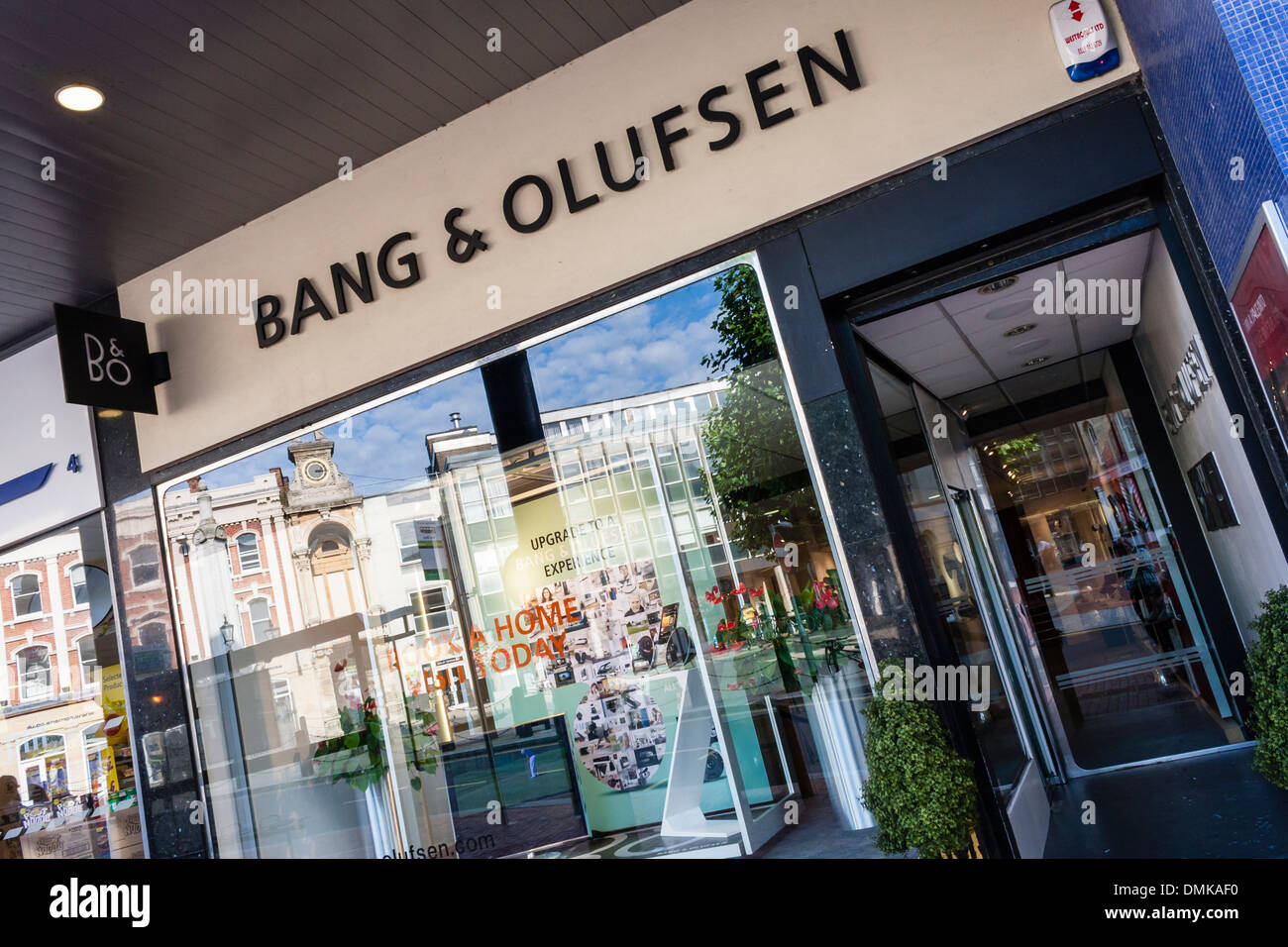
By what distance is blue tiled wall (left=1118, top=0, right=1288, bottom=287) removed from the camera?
2.39 metres

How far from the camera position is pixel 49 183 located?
4230 millimetres

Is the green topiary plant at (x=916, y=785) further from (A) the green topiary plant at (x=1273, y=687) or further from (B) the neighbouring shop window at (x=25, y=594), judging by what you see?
(B) the neighbouring shop window at (x=25, y=594)

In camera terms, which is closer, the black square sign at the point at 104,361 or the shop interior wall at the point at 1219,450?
the shop interior wall at the point at 1219,450

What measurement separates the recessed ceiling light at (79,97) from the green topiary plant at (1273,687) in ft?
16.1

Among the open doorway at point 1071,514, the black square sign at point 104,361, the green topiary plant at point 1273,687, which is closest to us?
the green topiary plant at point 1273,687

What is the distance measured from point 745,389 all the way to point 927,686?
140 cm

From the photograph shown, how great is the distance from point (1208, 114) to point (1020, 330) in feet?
8.31

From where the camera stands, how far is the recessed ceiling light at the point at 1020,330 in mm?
5066

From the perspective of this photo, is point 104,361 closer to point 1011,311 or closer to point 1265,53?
point 1011,311

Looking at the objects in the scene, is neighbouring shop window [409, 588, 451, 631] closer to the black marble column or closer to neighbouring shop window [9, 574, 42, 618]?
the black marble column

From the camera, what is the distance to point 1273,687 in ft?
9.89
